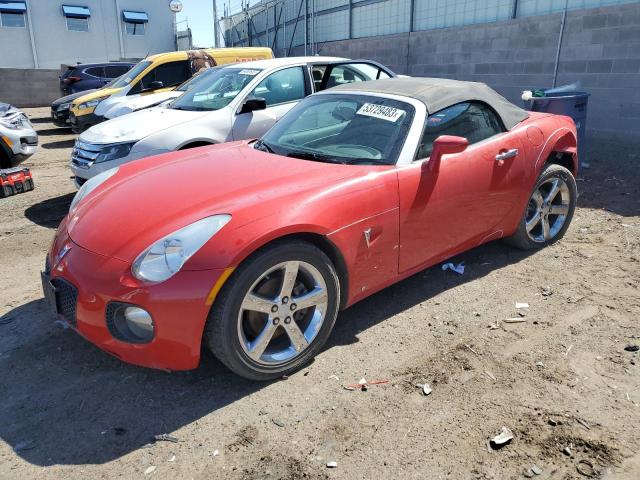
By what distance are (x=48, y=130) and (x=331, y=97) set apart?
12.1m

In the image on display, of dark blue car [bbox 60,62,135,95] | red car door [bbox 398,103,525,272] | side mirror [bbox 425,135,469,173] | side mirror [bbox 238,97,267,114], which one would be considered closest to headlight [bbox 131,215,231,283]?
red car door [bbox 398,103,525,272]

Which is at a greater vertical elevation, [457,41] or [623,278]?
[457,41]

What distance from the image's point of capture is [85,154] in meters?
5.71

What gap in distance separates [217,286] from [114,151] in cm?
378

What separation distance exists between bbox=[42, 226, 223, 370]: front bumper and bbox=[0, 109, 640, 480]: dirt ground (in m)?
0.33

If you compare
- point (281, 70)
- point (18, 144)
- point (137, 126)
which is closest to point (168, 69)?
point (18, 144)

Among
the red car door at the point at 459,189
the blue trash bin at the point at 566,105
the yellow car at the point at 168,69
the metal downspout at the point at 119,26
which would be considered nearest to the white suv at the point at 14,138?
the yellow car at the point at 168,69

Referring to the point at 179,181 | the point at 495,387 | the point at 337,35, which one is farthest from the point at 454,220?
the point at 337,35

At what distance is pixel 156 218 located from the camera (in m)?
2.74

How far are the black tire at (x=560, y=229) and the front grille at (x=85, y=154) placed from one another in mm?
4352

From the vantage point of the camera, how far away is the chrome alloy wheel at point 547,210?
437 centimetres

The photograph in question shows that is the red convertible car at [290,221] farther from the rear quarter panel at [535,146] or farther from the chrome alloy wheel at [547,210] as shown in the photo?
the chrome alloy wheel at [547,210]

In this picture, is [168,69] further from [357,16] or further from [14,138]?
[357,16]

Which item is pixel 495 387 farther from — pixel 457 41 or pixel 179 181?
pixel 457 41
